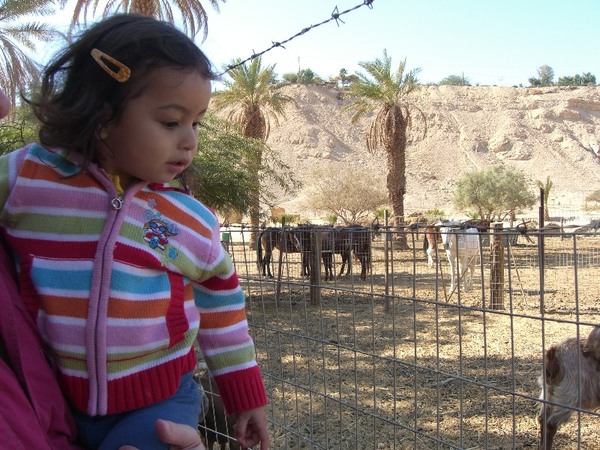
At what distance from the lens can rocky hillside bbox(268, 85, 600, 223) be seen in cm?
6275

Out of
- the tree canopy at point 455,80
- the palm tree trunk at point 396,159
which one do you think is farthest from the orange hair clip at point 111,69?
the tree canopy at point 455,80

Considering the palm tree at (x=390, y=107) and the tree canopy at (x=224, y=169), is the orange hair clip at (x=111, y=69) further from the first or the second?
the palm tree at (x=390, y=107)

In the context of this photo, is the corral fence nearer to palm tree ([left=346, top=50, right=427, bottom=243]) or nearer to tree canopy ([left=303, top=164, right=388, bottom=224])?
palm tree ([left=346, top=50, right=427, bottom=243])

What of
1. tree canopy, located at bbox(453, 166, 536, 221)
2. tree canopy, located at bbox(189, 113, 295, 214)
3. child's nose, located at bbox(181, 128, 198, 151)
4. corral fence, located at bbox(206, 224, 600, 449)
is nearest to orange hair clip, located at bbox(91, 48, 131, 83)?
child's nose, located at bbox(181, 128, 198, 151)

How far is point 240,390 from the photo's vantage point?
1.45 m

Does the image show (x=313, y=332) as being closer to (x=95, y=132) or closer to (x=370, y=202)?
(x=95, y=132)

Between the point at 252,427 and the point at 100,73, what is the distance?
953mm

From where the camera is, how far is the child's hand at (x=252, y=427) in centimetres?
147

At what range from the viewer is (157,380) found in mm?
1227

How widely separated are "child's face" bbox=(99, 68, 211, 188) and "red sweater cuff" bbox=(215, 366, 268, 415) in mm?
527

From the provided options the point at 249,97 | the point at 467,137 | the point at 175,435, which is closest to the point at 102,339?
the point at 175,435

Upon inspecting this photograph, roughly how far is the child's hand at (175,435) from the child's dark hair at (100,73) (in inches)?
22.8

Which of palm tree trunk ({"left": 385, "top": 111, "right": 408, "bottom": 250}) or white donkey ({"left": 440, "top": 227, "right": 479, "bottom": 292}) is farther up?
palm tree trunk ({"left": 385, "top": 111, "right": 408, "bottom": 250})

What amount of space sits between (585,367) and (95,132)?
4026 millimetres
